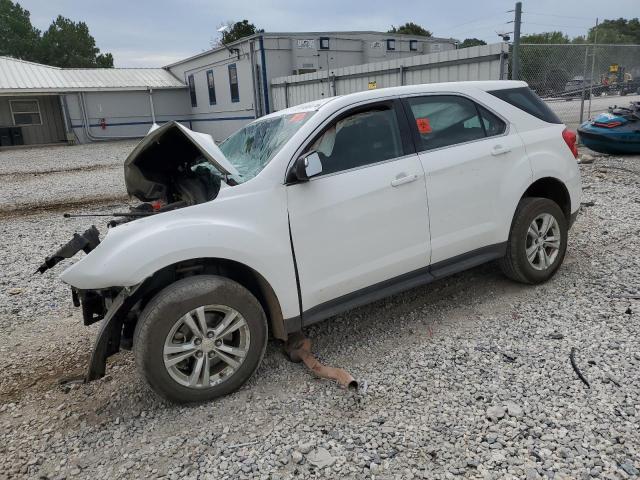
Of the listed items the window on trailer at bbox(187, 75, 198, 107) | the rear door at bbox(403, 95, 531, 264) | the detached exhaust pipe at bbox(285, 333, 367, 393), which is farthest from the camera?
the window on trailer at bbox(187, 75, 198, 107)

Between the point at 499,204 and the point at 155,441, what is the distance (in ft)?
9.93

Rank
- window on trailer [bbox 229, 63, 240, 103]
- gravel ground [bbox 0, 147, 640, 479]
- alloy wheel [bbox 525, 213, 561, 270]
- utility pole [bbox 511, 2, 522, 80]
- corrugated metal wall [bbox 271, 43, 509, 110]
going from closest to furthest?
gravel ground [bbox 0, 147, 640, 479] < alloy wheel [bbox 525, 213, 561, 270] < utility pole [bbox 511, 2, 522, 80] < corrugated metal wall [bbox 271, 43, 509, 110] < window on trailer [bbox 229, 63, 240, 103]

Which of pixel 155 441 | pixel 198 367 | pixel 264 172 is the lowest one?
pixel 155 441

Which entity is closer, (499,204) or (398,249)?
(398,249)

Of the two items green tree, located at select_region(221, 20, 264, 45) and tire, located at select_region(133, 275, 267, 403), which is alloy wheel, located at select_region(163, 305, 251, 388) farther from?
green tree, located at select_region(221, 20, 264, 45)

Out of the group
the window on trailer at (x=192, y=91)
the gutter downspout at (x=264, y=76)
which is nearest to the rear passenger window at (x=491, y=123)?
the gutter downspout at (x=264, y=76)

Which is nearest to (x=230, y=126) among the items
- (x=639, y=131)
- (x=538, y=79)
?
(x=538, y=79)

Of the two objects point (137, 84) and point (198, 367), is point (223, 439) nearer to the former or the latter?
point (198, 367)

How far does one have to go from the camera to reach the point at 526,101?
428 centimetres

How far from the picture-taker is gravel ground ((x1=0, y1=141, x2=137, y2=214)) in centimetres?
1035

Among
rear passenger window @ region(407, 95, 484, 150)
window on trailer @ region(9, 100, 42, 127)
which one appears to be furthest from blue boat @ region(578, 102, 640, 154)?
window on trailer @ region(9, 100, 42, 127)

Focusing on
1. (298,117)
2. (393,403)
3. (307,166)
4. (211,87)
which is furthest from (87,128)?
(393,403)

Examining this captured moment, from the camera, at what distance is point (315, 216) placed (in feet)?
10.4

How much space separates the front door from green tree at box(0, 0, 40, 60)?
60.8m
